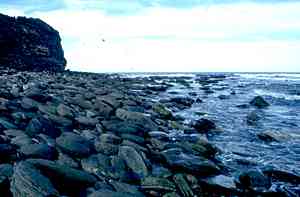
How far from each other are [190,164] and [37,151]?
396cm

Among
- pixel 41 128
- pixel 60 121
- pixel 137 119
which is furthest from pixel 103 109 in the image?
pixel 41 128

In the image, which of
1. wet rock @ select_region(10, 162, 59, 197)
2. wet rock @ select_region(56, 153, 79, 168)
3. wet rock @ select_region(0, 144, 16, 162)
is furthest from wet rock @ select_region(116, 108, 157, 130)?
wet rock @ select_region(10, 162, 59, 197)

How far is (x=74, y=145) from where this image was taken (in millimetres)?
9680

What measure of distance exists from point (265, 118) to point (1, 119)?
637 inches

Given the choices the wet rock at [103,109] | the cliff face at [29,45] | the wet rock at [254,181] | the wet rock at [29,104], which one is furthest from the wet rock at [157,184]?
the cliff face at [29,45]

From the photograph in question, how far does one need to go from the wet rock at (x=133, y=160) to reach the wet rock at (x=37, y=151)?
171cm

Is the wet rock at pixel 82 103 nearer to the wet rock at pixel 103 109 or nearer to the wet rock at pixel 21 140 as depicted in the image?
the wet rock at pixel 103 109

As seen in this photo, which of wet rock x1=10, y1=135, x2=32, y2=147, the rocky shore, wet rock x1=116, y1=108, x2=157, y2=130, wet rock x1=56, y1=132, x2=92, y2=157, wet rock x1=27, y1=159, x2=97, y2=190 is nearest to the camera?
the rocky shore

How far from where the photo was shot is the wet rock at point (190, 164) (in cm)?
984

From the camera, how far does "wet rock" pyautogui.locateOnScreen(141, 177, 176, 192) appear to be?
8.07 meters

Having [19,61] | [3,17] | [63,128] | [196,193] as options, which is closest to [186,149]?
[196,193]

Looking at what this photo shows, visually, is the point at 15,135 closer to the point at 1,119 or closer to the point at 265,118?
the point at 1,119

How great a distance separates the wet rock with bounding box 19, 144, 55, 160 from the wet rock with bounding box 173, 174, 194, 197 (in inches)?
118

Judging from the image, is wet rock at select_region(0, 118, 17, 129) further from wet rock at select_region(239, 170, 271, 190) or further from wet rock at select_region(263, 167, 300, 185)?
wet rock at select_region(263, 167, 300, 185)
